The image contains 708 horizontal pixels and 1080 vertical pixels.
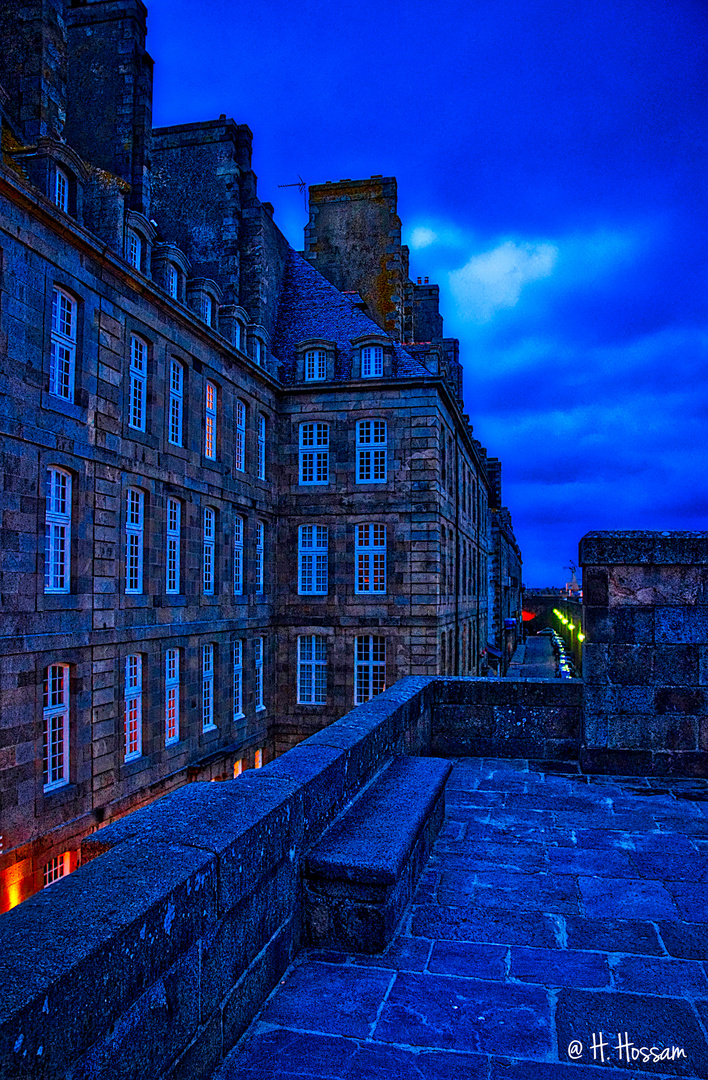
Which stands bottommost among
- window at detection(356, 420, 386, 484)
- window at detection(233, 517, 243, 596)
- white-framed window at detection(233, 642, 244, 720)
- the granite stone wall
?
white-framed window at detection(233, 642, 244, 720)

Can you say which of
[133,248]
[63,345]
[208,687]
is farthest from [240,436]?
[63,345]

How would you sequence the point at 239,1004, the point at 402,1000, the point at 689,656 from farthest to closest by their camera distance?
the point at 689,656 < the point at 402,1000 < the point at 239,1004

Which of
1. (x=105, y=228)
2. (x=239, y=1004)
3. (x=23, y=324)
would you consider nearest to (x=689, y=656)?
(x=239, y=1004)

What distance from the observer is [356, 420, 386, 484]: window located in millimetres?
25688

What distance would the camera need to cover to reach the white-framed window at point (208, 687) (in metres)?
21.2

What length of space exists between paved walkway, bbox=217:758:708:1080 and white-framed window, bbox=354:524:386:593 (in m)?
19.2

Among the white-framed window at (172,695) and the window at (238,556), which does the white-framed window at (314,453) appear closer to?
the window at (238,556)

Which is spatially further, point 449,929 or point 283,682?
point 283,682

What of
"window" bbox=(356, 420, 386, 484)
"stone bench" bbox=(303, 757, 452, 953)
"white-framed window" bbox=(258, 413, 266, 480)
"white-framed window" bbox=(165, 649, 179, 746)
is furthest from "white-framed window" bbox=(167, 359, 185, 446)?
"stone bench" bbox=(303, 757, 452, 953)

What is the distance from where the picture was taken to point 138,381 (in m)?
18.3

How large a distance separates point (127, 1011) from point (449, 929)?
248 cm

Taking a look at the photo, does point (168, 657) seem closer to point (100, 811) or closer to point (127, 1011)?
point (100, 811)

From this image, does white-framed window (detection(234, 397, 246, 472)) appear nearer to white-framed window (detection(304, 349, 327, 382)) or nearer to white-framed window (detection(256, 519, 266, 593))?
white-framed window (detection(256, 519, 266, 593))

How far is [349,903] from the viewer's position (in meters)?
4.17
